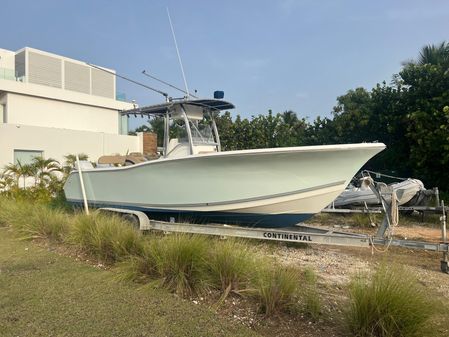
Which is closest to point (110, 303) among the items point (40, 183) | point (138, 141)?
point (40, 183)

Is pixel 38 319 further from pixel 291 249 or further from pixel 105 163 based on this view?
pixel 105 163

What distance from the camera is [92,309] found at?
4.39 meters

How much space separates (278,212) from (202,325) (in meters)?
3.53

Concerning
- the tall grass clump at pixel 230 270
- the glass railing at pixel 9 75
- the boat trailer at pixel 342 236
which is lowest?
the tall grass clump at pixel 230 270

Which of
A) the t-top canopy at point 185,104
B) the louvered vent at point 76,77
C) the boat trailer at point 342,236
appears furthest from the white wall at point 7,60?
the boat trailer at point 342,236

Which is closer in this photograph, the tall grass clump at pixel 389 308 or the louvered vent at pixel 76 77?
the tall grass clump at pixel 389 308

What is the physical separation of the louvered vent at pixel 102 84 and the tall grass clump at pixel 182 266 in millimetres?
32573

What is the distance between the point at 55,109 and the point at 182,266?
30.4 metres

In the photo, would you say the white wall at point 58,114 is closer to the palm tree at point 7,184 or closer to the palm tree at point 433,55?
the palm tree at point 7,184

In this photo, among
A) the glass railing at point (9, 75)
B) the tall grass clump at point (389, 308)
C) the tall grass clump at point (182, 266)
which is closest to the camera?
the tall grass clump at point (389, 308)

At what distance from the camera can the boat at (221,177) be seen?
673cm

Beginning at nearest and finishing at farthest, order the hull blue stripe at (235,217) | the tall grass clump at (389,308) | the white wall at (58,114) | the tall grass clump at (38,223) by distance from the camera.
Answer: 1. the tall grass clump at (389,308)
2. the hull blue stripe at (235,217)
3. the tall grass clump at (38,223)
4. the white wall at (58,114)

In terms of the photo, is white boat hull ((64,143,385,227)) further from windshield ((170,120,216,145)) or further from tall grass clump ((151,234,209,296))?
tall grass clump ((151,234,209,296))

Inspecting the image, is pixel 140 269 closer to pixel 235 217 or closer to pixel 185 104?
pixel 235 217
